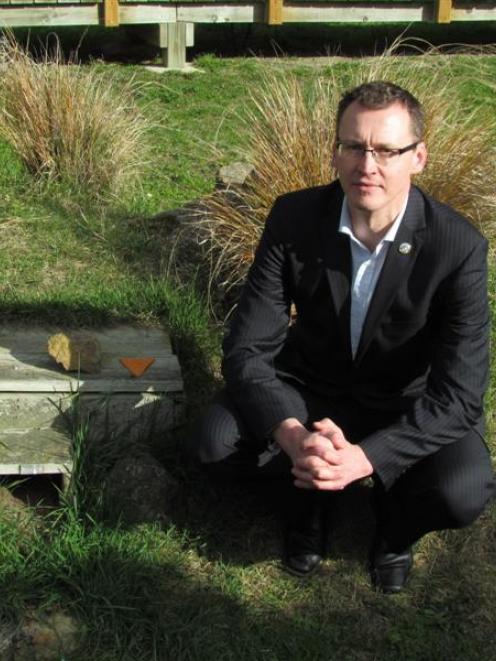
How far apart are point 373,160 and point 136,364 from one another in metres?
1.41

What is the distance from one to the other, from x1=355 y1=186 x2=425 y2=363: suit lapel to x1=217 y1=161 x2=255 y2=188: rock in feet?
7.10

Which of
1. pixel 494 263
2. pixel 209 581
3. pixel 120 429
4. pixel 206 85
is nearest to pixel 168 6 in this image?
pixel 206 85

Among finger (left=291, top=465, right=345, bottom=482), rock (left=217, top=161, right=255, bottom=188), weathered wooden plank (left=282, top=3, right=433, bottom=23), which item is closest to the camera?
finger (left=291, top=465, right=345, bottom=482)

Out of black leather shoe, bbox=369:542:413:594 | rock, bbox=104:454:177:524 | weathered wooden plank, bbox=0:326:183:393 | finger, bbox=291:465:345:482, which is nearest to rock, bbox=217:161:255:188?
weathered wooden plank, bbox=0:326:183:393

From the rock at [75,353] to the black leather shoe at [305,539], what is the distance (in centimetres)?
99

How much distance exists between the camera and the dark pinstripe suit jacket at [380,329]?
10.9 feet

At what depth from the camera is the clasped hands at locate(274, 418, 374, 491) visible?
10.4ft

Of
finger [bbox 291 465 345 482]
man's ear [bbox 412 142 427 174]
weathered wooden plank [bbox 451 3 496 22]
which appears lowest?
finger [bbox 291 465 345 482]

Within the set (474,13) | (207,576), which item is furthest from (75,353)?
(474,13)

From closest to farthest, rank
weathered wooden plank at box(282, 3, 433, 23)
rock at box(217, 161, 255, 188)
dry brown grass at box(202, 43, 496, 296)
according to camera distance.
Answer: dry brown grass at box(202, 43, 496, 296) < rock at box(217, 161, 255, 188) < weathered wooden plank at box(282, 3, 433, 23)

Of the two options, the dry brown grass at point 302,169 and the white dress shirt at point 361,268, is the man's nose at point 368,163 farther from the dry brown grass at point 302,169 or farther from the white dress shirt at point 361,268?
the dry brown grass at point 302,169

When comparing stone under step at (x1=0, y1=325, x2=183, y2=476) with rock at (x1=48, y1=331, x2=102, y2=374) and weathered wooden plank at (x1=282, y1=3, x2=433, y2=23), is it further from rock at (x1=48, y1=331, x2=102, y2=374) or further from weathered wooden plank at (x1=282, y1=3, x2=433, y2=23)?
weathered wooden plank at (x1=282, y1=3, x2=433, y2=23)

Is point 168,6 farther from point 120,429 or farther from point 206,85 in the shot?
point 120,429

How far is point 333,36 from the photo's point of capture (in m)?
10.8
